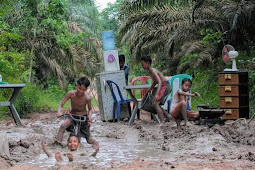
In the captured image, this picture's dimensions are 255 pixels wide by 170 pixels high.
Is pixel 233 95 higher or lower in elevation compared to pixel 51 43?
lower

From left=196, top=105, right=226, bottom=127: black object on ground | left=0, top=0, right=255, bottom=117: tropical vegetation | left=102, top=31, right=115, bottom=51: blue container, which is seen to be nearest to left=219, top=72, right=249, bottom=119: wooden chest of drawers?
left=196, top=105, right=226, bottom=127: black object on ground

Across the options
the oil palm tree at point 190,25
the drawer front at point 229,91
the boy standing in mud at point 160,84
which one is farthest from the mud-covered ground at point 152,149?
the oil palm tree at point 190,25

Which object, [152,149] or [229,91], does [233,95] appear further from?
[152,149]

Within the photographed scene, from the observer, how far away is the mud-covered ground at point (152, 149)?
4719 mm

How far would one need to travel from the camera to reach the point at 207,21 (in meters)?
15.5

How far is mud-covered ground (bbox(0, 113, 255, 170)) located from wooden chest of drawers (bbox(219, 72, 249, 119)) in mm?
1359

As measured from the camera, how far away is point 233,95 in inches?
371

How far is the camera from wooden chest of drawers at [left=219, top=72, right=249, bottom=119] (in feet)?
30.8

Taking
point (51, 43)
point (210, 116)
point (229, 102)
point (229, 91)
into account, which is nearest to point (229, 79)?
point (229, 91)

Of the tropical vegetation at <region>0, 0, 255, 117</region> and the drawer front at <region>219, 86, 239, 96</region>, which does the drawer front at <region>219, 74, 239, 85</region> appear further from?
the tropical vegetation at <region>0, 0, 255, 117</region>

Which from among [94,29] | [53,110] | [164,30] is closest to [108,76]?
[53,110]

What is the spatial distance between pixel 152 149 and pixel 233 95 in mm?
3809

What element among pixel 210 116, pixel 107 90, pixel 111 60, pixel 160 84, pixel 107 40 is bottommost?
pixel 210 116

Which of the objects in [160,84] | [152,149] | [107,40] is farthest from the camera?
[107,40]
